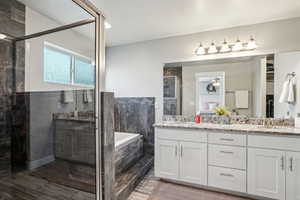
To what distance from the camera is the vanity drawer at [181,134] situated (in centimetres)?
219

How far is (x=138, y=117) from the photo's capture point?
3.28m

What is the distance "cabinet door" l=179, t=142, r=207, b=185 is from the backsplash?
658mm

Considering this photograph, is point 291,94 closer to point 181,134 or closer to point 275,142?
point 275,142

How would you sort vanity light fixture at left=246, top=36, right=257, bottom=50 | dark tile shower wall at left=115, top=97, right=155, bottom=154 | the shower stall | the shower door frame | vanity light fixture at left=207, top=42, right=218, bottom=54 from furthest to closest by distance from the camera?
dark tile shower wall at left=115, top=97, right=155, bottom=154
vanity light fixture at left=207, top=42, right=218, bottom=54
vanity light fixture at left=246, top=36, right=257, bottom=50
the shower stall
the shower door frame

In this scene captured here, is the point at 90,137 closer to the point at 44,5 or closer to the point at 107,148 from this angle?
the point at 107,148

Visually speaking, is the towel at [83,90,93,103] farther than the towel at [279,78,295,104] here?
No

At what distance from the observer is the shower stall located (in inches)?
63.5

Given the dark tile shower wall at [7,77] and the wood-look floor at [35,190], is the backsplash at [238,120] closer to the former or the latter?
the wood-look floor at [35,190]

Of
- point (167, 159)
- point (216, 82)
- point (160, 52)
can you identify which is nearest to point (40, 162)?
point (167, 159)

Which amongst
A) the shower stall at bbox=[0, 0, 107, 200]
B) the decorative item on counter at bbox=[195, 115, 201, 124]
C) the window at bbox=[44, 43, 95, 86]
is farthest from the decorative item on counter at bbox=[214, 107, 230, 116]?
the window at bbox=[44, 43, 95, 86]

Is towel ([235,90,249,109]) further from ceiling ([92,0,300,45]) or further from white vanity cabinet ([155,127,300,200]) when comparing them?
ceiling ([92,0,300,45])

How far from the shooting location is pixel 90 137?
5.45ft

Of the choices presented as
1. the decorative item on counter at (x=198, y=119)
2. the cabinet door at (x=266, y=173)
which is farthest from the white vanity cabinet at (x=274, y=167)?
the decorative item on counter at (x=198, y=119)

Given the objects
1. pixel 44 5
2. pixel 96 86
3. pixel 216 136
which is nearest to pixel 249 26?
pixel 216 136
